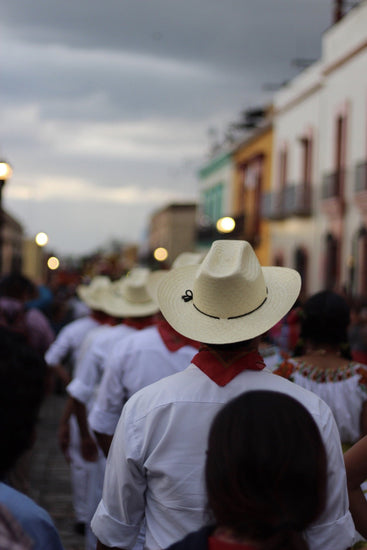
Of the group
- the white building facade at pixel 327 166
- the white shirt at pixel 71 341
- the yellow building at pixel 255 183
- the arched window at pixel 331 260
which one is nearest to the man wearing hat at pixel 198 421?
the white shirt at pixel 71 341

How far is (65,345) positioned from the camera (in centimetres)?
795

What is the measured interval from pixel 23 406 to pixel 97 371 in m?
3.91

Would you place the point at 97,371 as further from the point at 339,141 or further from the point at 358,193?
the point at 339,141

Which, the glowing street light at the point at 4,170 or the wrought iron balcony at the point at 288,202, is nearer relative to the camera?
the glowing street light at the point at 4,170

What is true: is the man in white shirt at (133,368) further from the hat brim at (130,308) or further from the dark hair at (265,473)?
the dark hair at (265,473)

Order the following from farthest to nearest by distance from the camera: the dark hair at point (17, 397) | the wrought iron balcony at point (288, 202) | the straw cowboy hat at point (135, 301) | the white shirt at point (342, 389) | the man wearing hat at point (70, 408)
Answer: the wrought iron balcony at point (288, 202), the man wearing hat at point (70, 408), the straw cowboy hat at point (135, 301), the white shirt at point (342, 389), the dark hair at point (17, 397)

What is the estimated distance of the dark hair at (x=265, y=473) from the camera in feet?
6.20

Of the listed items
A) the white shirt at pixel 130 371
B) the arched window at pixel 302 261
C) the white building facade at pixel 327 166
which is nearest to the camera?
the white shirt at pixel 130 371

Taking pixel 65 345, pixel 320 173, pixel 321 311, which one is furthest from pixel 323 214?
pixel 321 311

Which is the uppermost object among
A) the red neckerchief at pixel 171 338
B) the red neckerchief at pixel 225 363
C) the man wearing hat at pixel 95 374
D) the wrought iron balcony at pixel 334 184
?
the wrought iron balcony at pixel 334 184

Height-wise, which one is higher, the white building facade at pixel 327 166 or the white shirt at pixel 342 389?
the white building facade at pixel 327 166

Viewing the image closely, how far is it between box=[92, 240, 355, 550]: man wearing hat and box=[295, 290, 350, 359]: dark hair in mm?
1047

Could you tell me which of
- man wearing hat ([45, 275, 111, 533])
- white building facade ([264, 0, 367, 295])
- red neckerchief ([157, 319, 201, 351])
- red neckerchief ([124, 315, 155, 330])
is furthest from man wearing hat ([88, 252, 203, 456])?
→ white building facade ([264, 0, 367, 295])

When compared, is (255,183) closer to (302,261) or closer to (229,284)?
(302,261)
